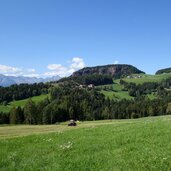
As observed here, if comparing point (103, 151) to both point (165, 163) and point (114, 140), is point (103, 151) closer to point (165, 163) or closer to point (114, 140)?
point (114, 140)

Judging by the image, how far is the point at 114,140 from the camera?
21.1 m

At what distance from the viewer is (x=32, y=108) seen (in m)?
163

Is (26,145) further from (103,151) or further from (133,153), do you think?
(133,153)

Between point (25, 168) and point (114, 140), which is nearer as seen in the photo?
point (25, 168)

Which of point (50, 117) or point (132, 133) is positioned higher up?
point (132, 133)

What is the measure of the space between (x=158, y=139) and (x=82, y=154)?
4743 millimetres

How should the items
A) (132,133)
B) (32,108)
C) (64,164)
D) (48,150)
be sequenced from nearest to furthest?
(64,164) → (48,150) → (132,133) → (32,108)

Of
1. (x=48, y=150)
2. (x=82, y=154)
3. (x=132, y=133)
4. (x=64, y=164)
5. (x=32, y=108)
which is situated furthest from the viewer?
(x=32, y=108)

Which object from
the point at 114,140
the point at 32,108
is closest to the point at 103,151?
the point at 114,140

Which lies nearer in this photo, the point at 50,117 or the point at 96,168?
the point at 96,168

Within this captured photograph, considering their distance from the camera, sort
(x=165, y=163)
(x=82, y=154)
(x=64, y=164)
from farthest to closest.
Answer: (x=82, y=154), (x=64, y=164), (x=165, y=163)

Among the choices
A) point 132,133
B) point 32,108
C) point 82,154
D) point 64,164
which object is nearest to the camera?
point 64,164

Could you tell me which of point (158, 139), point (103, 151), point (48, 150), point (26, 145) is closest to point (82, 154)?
point (103, 151)

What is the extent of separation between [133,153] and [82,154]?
120 inches
